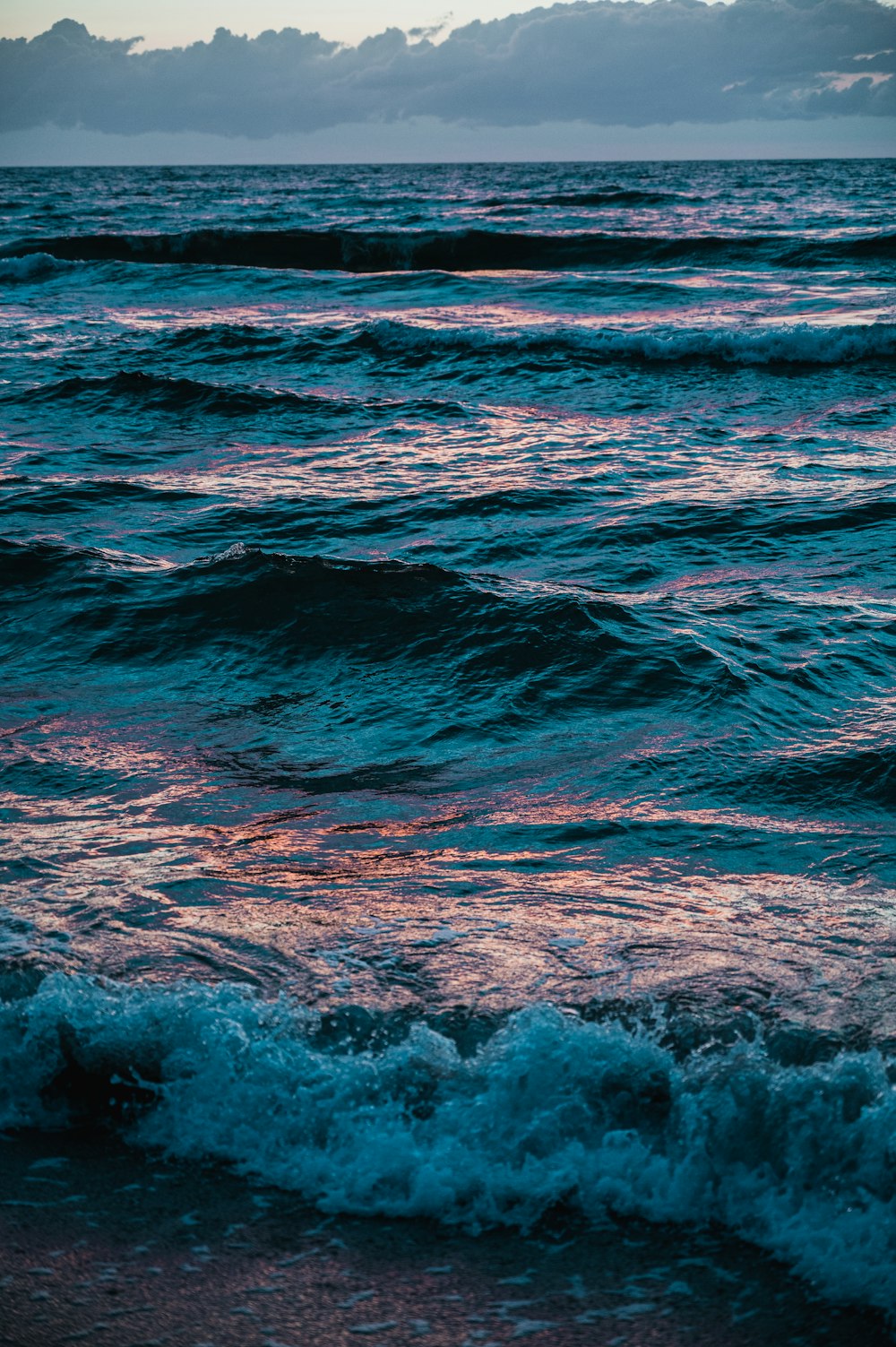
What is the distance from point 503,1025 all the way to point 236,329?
44.8 feet

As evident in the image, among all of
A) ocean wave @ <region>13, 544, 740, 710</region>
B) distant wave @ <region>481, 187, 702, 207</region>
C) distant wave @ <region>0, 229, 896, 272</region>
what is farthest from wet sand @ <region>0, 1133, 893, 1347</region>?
distant wave @ <region>481, 187, 702, 207</region>

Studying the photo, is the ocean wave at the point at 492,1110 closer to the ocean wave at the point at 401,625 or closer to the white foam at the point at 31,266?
the ocean wave at the point at 401,625

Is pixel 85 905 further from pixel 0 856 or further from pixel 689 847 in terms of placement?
pixel 689 847

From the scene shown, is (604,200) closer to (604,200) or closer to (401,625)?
(604,200)

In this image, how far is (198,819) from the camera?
151 inches

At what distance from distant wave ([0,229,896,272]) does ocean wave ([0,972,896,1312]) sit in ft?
69.1

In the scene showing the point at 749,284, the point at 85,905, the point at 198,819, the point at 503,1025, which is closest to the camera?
the point at 503,1025

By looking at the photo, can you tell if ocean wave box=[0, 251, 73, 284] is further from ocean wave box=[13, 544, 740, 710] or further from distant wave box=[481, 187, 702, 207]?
distant wave box=[481, 187, 702, 207]

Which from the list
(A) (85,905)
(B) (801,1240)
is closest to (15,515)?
(A) (85,905)

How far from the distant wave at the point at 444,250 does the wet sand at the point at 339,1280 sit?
70.5 feet

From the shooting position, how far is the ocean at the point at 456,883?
2.23 meters

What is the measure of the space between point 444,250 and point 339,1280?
1044 inches

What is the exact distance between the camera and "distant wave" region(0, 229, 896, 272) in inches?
870

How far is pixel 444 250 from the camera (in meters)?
26.2
